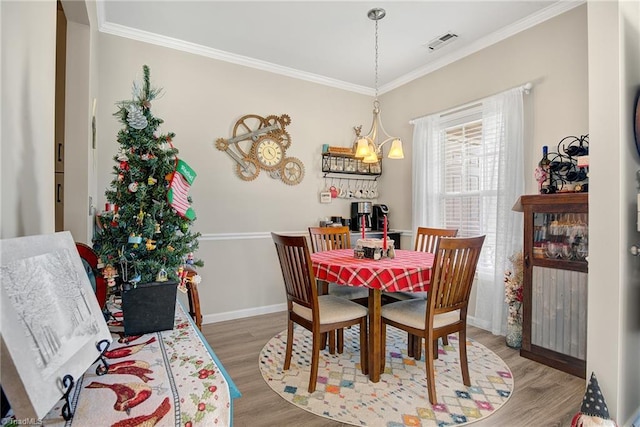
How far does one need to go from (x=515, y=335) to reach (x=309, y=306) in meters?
1.89

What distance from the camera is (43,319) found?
2.34 ft

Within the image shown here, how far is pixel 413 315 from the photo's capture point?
2.13m

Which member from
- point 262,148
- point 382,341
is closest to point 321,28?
point 262,148

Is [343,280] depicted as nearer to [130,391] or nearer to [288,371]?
[288,371]

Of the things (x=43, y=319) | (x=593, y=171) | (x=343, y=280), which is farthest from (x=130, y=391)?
(x=593, y=171)

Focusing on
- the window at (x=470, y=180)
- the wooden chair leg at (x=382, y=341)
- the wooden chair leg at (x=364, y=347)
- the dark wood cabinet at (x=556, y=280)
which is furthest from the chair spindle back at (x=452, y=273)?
the window at (x=470, y=180)

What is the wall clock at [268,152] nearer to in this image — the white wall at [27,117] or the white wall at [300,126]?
the white wall at [300,126]

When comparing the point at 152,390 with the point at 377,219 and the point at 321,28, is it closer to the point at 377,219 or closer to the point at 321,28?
the point at 321,28

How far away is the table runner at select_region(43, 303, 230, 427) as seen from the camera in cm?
76

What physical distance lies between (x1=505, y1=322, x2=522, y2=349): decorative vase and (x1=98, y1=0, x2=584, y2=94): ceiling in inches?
104

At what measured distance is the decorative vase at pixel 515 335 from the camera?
2.77 metres

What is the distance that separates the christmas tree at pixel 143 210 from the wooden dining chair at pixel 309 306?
84 centimetres

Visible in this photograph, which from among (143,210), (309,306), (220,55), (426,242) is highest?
(220,55)

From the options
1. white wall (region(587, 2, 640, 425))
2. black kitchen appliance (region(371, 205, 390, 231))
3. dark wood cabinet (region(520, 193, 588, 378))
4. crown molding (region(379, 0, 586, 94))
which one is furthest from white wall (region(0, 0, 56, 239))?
black kitchen appliance (region(371, 205, 390, 231))
